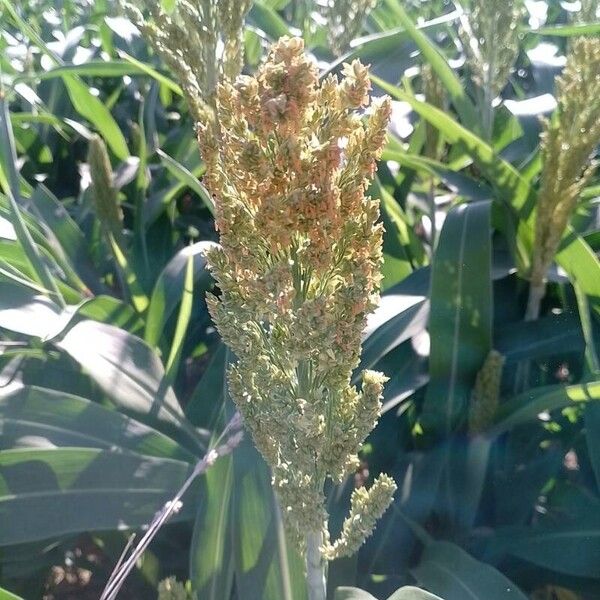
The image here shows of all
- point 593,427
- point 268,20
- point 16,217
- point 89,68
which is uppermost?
point 268,20

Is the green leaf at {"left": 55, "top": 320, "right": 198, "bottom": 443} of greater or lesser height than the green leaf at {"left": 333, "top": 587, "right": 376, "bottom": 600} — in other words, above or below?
above

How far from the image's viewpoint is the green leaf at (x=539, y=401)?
136 cm

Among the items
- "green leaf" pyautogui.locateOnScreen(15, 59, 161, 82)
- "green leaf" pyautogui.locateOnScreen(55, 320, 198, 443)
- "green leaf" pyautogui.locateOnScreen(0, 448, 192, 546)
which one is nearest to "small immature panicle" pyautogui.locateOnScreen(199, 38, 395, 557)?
"green leaf" pyautogui.locateOnScreen(0, 448, 192, 546)

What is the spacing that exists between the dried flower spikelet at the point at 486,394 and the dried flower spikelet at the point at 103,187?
3.23 ft

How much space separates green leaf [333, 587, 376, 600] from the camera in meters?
1.18

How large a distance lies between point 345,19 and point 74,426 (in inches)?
58.4

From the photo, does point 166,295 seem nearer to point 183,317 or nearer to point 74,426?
point 183,317

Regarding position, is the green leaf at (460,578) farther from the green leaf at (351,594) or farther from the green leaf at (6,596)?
the green leaf at (6,596)

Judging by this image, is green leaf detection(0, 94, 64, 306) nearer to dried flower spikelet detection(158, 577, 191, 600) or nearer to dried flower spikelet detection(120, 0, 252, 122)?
dried flower spikelet detection(120, 0, 252, 122)

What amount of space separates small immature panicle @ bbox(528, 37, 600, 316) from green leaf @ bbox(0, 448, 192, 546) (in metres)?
0.91

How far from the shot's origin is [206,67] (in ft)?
4.55

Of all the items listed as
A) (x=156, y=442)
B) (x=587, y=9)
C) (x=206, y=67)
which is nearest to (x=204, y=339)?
(x=156, y=442)

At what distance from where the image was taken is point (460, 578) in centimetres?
134

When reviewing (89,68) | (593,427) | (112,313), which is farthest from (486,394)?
(89,68)
